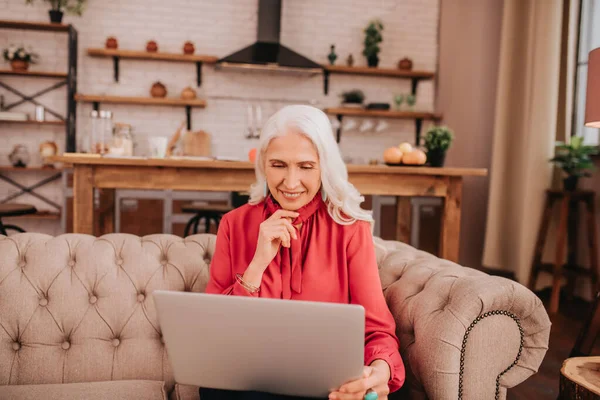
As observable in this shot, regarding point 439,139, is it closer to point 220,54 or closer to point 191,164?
point 191,164

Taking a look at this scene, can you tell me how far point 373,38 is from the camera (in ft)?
18.1

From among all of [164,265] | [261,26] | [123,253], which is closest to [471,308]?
[164,265]

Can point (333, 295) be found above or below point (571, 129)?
below

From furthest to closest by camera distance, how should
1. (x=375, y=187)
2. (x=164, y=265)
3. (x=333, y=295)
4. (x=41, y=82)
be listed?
(x=41, y=82) → (x=375, y=187) → (x=164, y=265) → (x=333, y=295)

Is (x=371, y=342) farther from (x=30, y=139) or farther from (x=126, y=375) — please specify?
(x=30, y=139)

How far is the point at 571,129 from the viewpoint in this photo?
415 cm

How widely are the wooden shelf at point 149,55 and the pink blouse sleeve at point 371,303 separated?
14.3 feet

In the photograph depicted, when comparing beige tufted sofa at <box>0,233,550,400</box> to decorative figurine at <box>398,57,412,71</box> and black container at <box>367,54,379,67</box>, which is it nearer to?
black container at <box>367,54,379,67</box>

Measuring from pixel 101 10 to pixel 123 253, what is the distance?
4.55 metres

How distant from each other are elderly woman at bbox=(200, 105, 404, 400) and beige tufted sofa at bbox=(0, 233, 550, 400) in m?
0.13

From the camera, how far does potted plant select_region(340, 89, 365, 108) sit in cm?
551

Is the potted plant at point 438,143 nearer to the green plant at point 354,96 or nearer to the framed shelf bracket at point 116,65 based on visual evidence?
the green plant at point 354,96

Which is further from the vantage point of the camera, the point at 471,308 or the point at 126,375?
the point at 126,375

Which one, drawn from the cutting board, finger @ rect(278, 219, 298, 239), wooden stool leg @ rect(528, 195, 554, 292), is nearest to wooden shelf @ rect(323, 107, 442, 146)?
the cutting board
